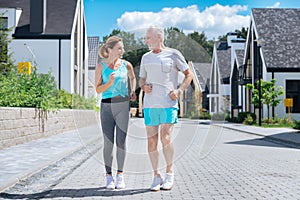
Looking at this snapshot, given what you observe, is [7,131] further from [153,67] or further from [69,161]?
[153,67]

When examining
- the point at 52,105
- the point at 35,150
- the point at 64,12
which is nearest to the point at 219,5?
the point at 35,150

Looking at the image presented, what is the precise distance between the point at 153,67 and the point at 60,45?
89.7 ft

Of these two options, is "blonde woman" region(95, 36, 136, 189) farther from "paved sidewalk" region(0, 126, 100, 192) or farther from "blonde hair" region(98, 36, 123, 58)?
"paved sidewalk" region(0, 126, 100, 192)

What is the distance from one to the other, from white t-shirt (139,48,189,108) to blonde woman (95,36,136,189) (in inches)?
11.9

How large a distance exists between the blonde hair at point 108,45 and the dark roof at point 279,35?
27995mm

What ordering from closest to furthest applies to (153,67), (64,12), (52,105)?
(153,67)
(52,105)
(64,12)

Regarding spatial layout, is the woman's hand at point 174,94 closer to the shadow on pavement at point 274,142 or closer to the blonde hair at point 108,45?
the blonde hair at point 108,45

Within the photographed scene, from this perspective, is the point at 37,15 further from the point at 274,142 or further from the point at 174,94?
the point at 174,94

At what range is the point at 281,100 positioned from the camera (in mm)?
31359

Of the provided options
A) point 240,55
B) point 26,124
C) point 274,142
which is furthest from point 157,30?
point 240,55

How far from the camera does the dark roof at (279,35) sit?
32719mm

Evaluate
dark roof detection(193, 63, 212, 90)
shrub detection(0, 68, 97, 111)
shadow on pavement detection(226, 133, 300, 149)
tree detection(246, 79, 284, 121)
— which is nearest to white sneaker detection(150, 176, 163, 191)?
dark roof detection(193, 63, 212, 90)

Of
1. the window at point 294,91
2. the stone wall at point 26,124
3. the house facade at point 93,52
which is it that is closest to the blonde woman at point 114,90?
the house facade at point 93,52

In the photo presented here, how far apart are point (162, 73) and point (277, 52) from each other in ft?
95.9
